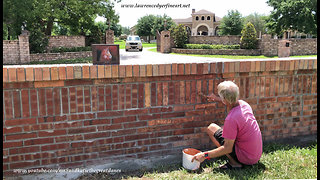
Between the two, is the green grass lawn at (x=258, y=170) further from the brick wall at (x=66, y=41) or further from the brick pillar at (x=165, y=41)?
the brick pillar at (x=165, y=41)

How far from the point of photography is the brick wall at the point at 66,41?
2584 cm

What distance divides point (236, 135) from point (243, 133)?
0.29 ft

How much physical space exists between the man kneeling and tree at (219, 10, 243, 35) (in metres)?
50.2

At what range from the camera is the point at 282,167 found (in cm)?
329

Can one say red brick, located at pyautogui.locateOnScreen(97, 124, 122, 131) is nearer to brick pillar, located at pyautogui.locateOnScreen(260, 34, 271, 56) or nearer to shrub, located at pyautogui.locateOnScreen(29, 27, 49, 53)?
shrub, located at pyautogui.locateOnScreen(29, 27, 49, 53)

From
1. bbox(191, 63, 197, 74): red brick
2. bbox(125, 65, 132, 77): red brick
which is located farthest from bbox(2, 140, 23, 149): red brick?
bbox(191, 63, 197, 74): red brick

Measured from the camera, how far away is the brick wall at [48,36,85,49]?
2584cm

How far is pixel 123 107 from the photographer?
3.33m

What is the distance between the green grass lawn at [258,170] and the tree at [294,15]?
37.9m

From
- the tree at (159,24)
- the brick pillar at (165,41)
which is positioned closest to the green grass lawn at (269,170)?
the brick pillar at (165,41)

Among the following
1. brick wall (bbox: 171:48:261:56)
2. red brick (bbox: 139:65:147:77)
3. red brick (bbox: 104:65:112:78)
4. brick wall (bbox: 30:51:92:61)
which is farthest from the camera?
brick wall (bbox: 171:48:261:56)

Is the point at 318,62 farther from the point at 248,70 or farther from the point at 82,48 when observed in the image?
the point at 82,48

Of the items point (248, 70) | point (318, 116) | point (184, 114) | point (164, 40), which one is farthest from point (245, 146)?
point (164, 40)

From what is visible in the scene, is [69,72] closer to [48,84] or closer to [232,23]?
[48,84]
